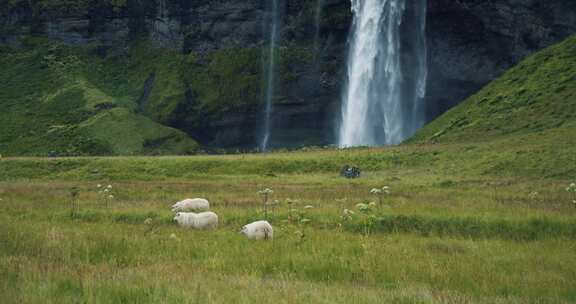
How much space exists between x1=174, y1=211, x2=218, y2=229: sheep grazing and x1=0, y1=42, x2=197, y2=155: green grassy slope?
64.8 m

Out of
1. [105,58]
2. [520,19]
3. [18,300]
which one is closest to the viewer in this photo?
[18,300]

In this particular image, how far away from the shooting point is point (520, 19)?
80.5 meters

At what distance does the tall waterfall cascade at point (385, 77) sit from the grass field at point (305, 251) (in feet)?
A: 196

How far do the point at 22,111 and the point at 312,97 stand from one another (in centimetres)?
4887

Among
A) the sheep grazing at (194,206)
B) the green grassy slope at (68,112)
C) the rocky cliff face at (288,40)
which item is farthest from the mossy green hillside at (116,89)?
the sheep grazing at (194,206)

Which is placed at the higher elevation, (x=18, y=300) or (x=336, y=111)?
(x=336, y=111)

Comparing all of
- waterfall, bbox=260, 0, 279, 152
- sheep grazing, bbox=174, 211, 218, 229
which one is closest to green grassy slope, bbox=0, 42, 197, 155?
waterfall, bbox=260, 0, 279, 152

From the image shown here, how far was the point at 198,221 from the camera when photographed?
1530 centimetres

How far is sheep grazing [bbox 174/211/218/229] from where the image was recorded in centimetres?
1524

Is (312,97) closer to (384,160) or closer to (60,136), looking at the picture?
(60,136)

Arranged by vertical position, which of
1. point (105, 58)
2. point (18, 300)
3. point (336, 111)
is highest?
point (105, 58)

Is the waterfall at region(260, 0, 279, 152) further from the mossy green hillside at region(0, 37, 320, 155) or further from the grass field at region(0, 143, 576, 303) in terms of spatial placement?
the grass field at region(0, 143, 576, 303)

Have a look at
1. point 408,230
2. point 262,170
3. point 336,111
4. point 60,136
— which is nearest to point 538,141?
point 262,170

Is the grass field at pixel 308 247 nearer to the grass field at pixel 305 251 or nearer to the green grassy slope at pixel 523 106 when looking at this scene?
the grass field at pixel 305 251
